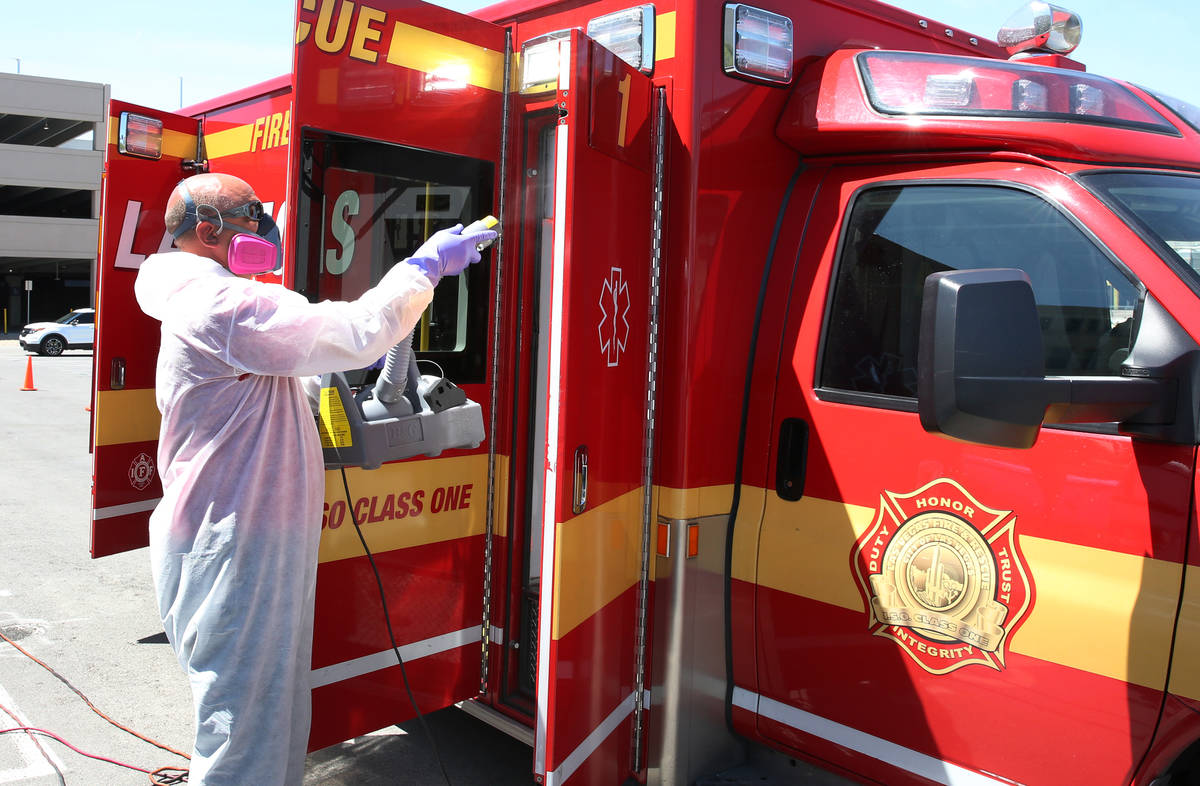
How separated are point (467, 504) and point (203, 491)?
1.02 metres

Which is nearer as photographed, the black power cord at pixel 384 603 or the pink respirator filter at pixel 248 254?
the pink respirator filter at pixel 248 254

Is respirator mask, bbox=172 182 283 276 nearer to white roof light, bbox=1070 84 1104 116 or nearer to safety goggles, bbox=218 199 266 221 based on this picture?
safety goggles, bbox=218 199 266 221

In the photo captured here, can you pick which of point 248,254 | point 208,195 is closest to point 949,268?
point 248,254

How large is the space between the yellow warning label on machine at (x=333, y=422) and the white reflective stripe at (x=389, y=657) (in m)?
0.75

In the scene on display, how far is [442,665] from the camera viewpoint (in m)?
3.39

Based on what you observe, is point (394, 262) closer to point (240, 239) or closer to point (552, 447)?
point (240, 239)

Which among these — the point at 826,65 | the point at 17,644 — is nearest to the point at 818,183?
the point at 826,65

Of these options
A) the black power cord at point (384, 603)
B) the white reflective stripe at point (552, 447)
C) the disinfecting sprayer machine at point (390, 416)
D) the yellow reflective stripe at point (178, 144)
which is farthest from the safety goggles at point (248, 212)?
the yellow reflective stripe at point (178, 144)

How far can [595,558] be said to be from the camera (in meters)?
2.67

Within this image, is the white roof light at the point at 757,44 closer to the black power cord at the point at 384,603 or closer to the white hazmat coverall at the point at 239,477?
the white hazmat coverall at the point at 239,477

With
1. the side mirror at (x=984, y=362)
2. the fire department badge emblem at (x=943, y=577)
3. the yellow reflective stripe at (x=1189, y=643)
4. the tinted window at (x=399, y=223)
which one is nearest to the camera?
the side mirror at (x=984, y=362)

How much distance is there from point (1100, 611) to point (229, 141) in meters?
4.57

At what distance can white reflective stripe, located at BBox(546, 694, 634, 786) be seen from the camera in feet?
8.34

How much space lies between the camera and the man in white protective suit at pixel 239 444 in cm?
249
